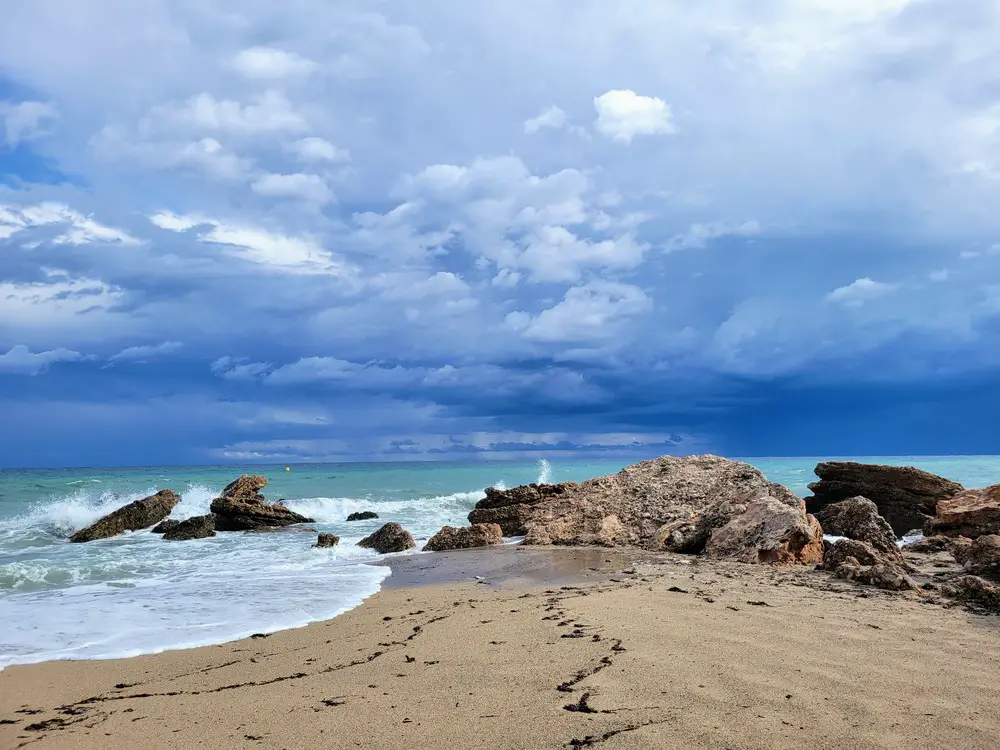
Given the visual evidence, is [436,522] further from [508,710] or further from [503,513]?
[508,710]

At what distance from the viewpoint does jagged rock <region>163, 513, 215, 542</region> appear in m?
17.2

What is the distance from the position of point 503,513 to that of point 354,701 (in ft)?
36.8

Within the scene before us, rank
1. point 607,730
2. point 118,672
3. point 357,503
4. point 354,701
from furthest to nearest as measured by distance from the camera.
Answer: point 357,503, point 118,672, point 354,701, point 607,730

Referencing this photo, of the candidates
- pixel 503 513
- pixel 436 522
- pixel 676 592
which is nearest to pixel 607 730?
pixel 676 592

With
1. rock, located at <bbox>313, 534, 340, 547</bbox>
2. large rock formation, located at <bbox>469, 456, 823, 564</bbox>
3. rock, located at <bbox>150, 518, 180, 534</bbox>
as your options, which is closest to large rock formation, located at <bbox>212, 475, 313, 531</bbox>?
rock, located at <bbox>150, 518, 180, 534</bbox>

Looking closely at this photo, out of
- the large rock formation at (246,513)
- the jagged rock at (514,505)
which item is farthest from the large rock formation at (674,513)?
the large rock formation at (246,513)

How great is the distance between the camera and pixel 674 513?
13.3 m

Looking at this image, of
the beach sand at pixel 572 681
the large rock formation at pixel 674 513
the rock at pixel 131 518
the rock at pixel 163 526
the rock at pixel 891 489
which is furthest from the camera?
the rock at pixel 163 526

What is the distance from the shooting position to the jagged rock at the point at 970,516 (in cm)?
1169

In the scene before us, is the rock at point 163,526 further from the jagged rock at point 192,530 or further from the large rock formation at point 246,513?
the large rock formation at point 246,513

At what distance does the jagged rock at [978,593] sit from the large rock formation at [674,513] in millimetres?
2701

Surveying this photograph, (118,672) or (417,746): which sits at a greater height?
(417,746)

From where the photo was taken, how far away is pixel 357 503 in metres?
28.6

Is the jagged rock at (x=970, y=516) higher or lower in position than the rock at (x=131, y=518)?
higher
